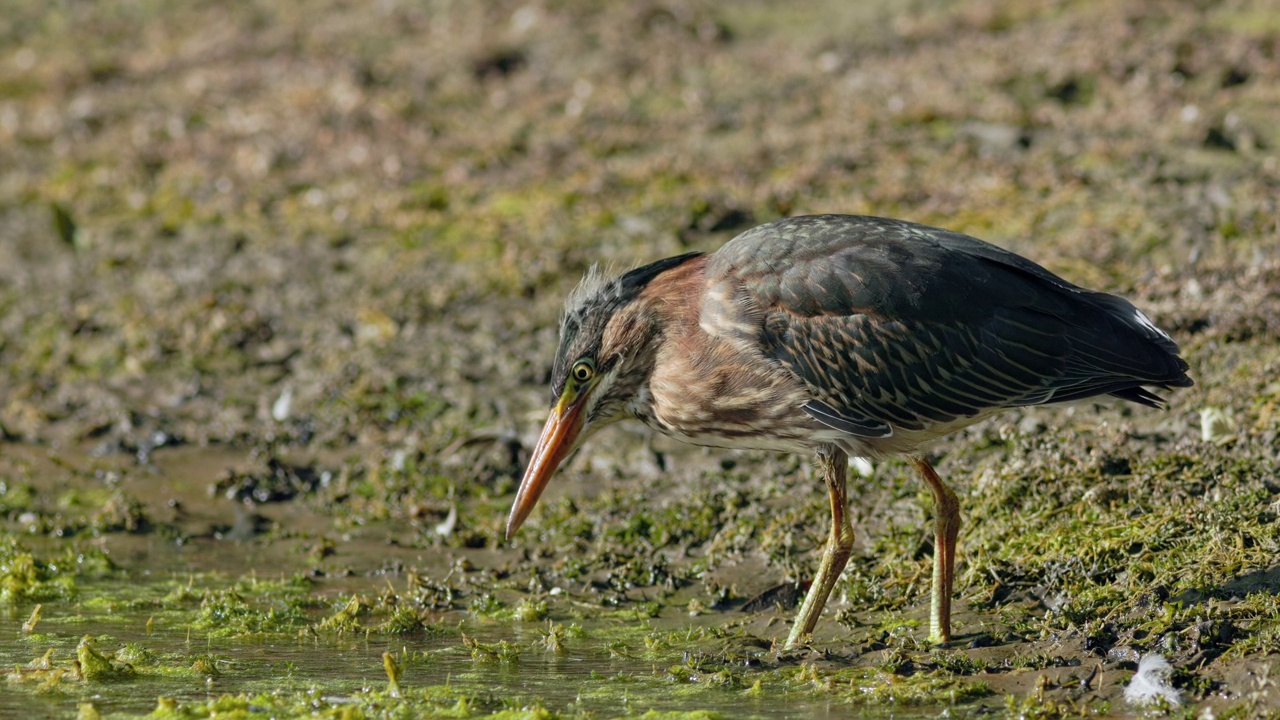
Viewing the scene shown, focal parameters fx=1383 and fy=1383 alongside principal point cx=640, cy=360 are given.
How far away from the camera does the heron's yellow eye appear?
572 cm

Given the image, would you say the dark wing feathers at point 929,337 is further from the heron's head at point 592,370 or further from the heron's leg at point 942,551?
the heron's head at point 592,370

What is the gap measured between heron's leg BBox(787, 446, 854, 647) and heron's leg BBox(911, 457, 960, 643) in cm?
34

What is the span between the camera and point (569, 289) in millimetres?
9023

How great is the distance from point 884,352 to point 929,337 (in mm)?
192

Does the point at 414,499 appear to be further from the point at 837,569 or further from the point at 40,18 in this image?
the point at 40,18

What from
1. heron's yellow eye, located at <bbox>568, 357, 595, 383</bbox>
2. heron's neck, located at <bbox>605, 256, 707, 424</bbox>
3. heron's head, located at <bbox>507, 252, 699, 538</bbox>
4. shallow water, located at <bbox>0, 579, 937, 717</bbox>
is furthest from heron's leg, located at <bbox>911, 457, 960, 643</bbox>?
heron's yellow eye, located at <bbox>568, 357, 595, 383</bbox>

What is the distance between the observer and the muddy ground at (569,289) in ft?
18.3

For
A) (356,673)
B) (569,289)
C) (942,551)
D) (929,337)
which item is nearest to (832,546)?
(942,551)

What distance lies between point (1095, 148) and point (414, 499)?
17.7ft

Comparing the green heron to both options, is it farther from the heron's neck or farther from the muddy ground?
the muddy ground

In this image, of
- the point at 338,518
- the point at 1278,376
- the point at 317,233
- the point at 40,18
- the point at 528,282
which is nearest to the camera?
the point at 1278,376

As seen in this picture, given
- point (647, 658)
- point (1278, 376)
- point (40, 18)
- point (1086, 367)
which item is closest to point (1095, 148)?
point (1278, 376)

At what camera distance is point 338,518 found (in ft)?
23.6

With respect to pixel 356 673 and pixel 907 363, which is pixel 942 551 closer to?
pixel 907 363
